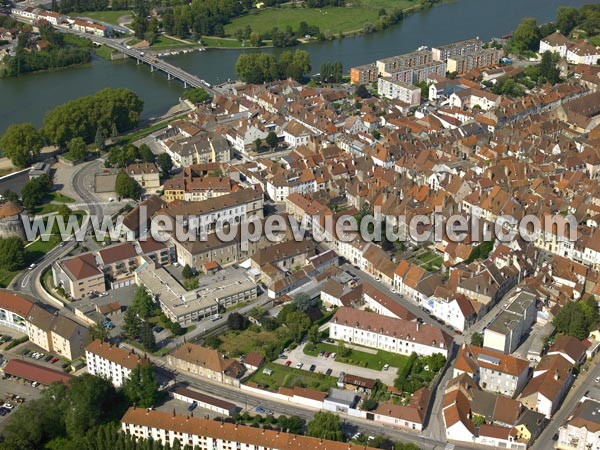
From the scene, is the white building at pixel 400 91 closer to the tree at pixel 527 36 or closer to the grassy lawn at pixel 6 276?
the tree at pixel 527 36

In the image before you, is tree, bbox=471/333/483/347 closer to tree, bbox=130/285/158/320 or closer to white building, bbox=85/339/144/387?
white building, bbox=85/339/144/387

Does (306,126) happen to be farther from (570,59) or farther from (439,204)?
(570,59)

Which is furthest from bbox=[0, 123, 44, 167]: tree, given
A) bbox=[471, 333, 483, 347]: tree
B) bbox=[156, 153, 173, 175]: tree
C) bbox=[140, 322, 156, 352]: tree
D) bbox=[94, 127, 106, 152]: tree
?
bbox=[471, 333, 483, 347]: tree

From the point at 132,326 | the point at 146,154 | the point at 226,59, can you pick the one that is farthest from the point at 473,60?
the point at 132,326

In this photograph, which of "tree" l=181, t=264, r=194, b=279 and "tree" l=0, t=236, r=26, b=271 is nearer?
"tree" l=181, t=264, r=194, b=279

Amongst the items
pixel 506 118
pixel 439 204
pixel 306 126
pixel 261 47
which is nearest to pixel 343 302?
pixel 439 204

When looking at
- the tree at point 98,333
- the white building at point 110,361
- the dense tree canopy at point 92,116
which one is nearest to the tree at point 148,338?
the white building at point 110,361

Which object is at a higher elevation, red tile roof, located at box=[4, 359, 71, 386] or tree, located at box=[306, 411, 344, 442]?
tree, located at box=[306, 411, 344, 442]
